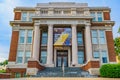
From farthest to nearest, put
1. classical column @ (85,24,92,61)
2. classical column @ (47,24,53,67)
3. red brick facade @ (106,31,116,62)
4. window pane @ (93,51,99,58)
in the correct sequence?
window pane @ (93,51,99,58) < red brick facade @ (106,31,116,62) < classical column @ (85,24,92,61) < classical column @ (47,24,53,67)

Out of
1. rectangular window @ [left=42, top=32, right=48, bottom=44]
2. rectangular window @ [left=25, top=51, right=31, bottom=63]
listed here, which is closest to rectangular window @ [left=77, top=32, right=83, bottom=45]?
rectangular window @ [left=42, top=32, right=48, bottom=44]

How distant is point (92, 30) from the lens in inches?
1216

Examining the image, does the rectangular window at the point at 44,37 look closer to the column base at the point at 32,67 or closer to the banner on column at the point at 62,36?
the banner on column at the point at 62,36

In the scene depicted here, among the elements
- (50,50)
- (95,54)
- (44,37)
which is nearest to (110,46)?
(95,54)

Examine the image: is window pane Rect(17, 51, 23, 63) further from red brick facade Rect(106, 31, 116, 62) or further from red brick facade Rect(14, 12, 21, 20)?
red brick facade Rect(106, 31, 116, 62)

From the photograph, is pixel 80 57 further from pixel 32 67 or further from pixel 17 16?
pixel 17 16

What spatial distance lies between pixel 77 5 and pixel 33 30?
9544 millimetres

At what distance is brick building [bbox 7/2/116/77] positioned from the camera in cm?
2800

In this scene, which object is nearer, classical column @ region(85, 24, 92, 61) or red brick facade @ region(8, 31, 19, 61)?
classical column @ region(85, 24, 92, 61)

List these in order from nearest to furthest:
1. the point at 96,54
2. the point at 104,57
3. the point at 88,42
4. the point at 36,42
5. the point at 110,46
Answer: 1. the point at 88,42
2. the point at 36,42
3. the point at 104,57
4. the point at 96,54
5. the point at 110,46

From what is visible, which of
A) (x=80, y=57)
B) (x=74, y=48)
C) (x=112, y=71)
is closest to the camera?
(x=112, y=71)

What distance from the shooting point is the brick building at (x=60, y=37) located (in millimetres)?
28000

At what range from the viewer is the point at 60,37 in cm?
2867

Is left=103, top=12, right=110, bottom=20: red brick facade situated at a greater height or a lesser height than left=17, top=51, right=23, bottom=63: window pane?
greater
